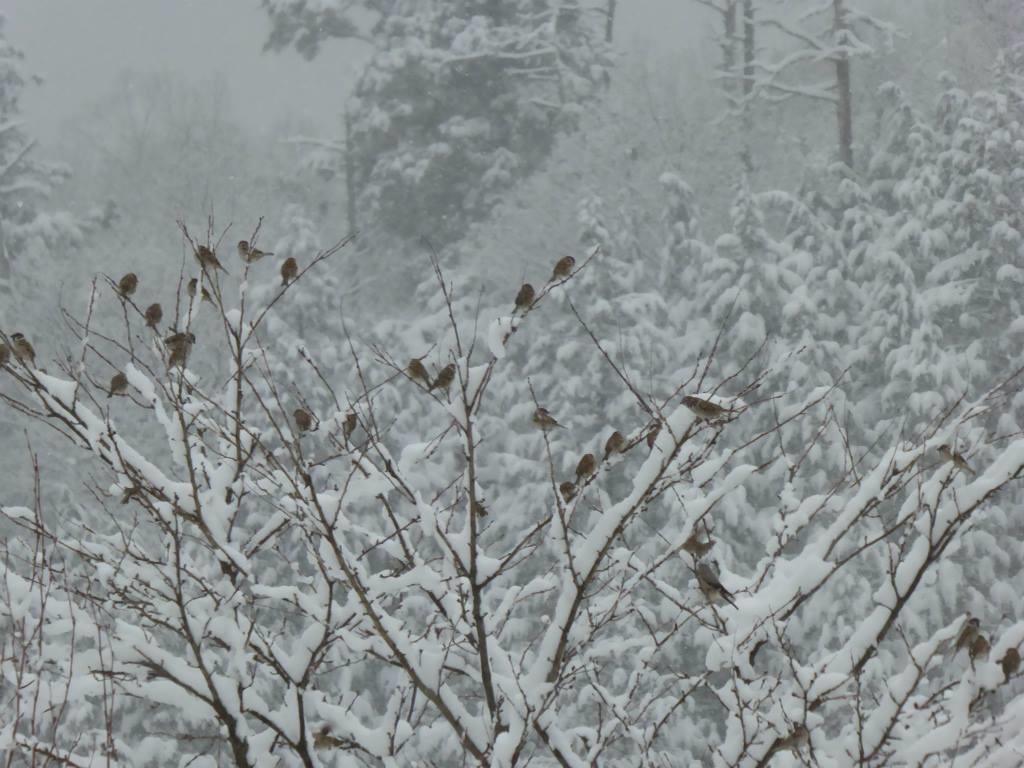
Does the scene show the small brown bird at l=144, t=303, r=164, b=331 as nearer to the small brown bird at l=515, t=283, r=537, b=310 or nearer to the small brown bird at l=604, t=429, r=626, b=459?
the small brown bird at l=515, t=283, r=537, b=310

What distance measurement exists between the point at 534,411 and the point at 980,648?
8.20 feet

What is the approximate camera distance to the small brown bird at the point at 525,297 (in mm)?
2398

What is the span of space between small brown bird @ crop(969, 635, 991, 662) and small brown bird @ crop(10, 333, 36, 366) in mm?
2370

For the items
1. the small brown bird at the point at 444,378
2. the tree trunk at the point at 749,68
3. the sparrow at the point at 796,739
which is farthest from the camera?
the tree trunk at the point at 749,68

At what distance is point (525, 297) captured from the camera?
2438 millimetres

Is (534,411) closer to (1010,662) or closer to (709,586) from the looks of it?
(709,586)

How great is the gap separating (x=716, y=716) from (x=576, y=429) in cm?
416

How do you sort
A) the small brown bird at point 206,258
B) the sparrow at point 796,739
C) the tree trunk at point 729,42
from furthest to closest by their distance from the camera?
the tree trunk at point 729,42, the small brown bird at point 206,258, the sparrow at point 796,739

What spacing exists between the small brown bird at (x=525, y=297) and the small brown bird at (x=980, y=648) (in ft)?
4.35

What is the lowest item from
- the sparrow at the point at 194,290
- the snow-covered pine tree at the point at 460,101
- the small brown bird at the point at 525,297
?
the small brown bird at the point at 525,297

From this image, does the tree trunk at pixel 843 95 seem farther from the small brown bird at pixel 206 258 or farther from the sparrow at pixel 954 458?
the small brown bird at pixel 206 258

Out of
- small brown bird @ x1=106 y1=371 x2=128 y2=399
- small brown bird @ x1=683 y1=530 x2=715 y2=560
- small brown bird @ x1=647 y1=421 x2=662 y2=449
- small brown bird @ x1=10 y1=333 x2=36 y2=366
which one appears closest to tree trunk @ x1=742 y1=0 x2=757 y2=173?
small brown bird @ x1=647 y1=421 x2=662 y2=449

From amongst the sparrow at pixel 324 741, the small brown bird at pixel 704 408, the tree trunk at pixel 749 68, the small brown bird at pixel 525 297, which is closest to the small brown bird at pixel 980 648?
the small brown bird at pixel 704 408

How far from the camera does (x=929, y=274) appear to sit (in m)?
13.5
